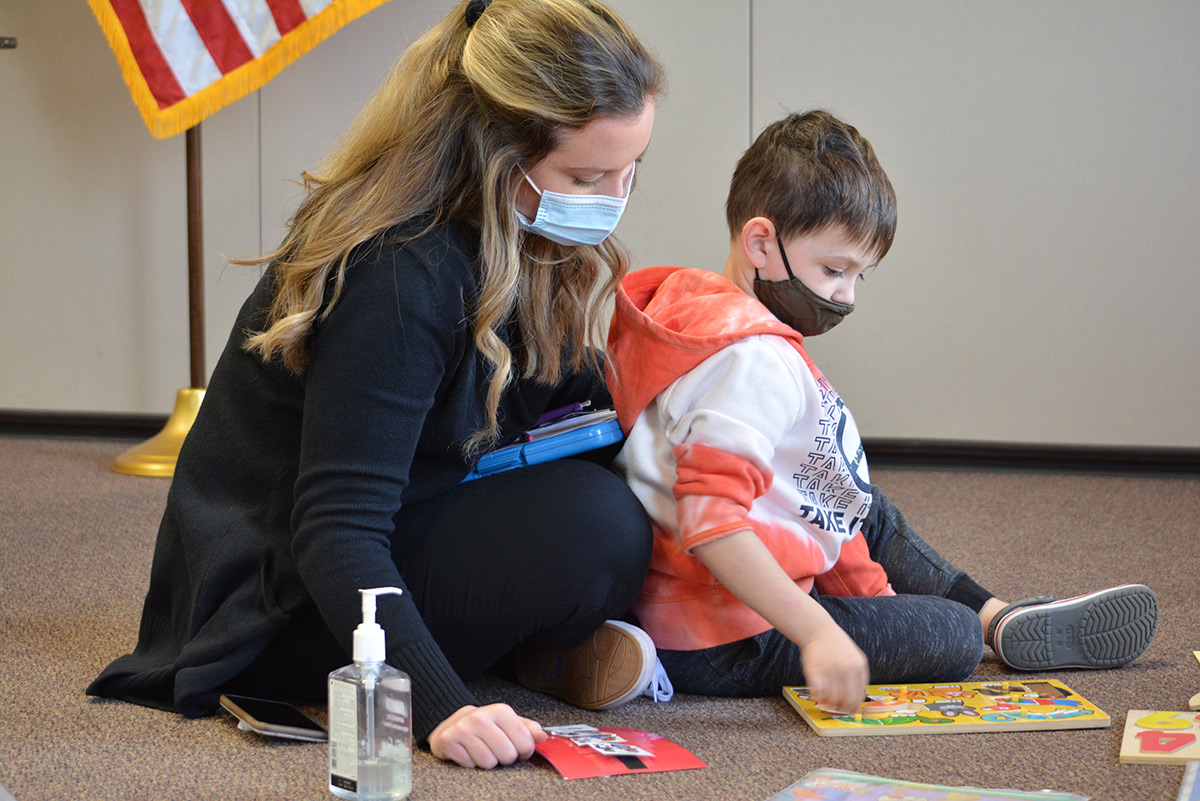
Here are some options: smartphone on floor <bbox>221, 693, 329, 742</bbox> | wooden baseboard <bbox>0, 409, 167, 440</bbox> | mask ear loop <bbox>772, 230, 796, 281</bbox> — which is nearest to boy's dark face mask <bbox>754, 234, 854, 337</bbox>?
mask ear loop <bbox>772, 230, 796, 281</bbox>

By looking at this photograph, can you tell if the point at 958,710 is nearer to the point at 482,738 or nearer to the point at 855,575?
the point at 855,575

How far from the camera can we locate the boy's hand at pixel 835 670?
91cm

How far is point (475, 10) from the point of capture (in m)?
1.00

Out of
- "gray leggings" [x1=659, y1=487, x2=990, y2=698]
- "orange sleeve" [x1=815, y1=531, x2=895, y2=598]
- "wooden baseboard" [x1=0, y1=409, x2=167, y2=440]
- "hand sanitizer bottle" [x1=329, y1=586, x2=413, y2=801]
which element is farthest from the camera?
"wooden baseboard" [x1=0, y1=409, x2=167, y2=440]

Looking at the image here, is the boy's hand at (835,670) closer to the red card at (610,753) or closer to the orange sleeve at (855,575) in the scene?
the red card at (610,753)

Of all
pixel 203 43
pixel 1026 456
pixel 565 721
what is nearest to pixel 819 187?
pixel 565 721

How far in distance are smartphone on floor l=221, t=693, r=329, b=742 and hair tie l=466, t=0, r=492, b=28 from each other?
0.62 m

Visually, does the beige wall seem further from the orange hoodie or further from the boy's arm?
the boy's arm

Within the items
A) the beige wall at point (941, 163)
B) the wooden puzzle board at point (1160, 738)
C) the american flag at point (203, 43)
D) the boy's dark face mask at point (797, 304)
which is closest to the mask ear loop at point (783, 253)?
the boy's dark face mask at point (797, 304)

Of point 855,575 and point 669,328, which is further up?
point 669,328

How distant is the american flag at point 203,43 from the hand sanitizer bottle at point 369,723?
6.65 feet

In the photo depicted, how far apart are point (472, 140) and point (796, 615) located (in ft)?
1.59

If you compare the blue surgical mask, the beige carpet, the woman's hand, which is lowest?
the beige carpet

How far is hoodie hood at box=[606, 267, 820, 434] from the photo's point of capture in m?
1.04
